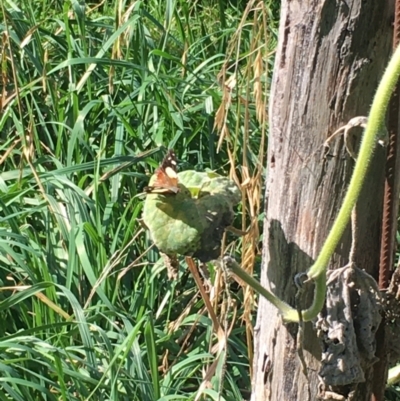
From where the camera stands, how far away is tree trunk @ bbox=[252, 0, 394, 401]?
910 millimetres

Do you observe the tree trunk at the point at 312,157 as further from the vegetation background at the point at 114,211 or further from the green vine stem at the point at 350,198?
the vegetation background at the point at 114,211

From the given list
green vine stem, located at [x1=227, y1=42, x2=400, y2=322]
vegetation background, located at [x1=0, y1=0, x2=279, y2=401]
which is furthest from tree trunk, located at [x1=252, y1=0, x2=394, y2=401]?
vegetation background, located at [x1=0, y1=0, x2=279, y2=401]

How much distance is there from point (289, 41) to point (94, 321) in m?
1.06

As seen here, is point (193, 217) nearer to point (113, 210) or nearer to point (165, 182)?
point (165, 182)

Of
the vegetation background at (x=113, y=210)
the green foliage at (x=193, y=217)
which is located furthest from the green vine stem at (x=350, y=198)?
the vegetation background at (x=113, y=210)

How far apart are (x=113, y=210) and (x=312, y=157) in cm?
115

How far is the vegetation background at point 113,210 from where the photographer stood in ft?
5.40

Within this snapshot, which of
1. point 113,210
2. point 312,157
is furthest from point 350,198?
point 113,210

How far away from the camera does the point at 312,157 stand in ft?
3.17

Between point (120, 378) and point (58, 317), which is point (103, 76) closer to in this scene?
point (58, 317)

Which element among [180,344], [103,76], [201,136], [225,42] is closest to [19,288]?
[180,344]

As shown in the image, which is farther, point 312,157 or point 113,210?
point 113,210

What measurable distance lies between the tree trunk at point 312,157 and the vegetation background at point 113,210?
33 cm

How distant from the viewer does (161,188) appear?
0.91 metres
